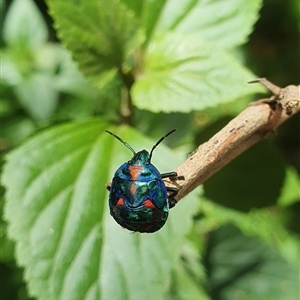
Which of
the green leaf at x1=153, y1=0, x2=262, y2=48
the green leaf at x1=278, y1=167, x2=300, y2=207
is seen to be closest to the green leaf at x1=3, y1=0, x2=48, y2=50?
the green leaf at x1=153, y1=0, x2=262, y2=48

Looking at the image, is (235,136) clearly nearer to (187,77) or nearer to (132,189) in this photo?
(132,189)

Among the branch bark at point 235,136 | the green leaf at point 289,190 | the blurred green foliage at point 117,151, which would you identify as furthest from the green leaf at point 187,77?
the green leaf at point 289,190

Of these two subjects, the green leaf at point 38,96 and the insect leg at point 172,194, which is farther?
the green leaf at point 38,96

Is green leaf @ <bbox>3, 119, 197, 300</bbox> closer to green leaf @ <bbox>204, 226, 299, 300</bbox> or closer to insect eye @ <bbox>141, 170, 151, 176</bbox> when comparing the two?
insect eye @ <bbox>141, 170, 151, 176</bbox>

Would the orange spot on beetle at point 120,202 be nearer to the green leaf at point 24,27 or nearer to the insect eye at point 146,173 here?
the insect eye at point 146,173

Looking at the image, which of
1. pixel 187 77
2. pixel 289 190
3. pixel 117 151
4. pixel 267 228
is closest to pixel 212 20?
pixel 187 77

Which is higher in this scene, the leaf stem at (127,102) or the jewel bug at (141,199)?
the jewel bug at (141,199)

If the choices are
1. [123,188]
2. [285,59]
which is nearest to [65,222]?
[123,188]
